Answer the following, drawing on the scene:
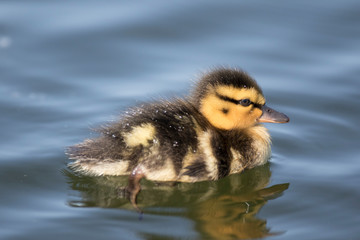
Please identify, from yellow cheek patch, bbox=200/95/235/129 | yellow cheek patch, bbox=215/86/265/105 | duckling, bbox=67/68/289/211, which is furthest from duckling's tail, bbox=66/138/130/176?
yellow cheek patch, bbox=215/86/265/105

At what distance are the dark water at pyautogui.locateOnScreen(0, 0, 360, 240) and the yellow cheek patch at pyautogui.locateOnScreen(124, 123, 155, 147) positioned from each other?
0.28 m

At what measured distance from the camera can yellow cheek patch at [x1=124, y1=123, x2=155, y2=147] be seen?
4.06m

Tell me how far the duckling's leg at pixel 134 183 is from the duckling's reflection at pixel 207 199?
42 millimetres

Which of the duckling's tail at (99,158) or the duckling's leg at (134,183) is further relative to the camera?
the duckling's tail at (99,158)

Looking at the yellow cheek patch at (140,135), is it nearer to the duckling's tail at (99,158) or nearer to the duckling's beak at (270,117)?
the duckling's tail at (99,158)

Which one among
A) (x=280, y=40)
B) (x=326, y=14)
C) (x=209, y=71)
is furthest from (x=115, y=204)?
(x=326, y=14)

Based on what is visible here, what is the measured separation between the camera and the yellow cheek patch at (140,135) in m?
4.06

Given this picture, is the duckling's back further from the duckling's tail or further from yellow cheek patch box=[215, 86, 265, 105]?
yellow cheek patch box=[215, 86, 265, 105]

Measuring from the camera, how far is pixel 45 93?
5.46m

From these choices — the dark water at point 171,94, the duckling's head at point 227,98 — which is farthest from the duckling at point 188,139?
the dark water at point 171,94

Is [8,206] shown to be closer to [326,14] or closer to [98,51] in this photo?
[98,51]

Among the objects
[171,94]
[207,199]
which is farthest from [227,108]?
[171,94]

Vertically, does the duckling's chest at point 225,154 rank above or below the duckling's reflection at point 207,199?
above

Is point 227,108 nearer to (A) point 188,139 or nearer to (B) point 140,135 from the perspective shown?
(A) point 188,139
